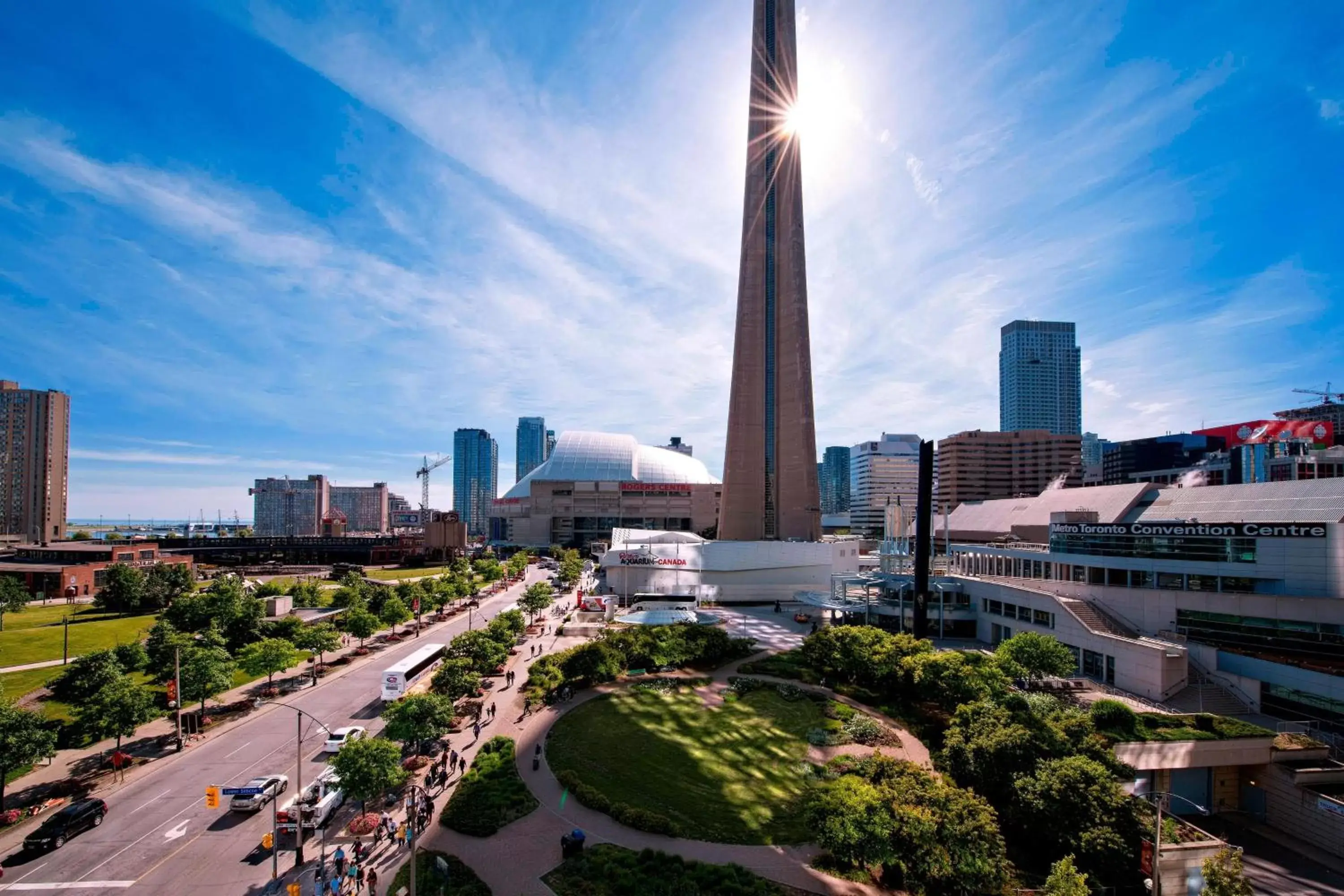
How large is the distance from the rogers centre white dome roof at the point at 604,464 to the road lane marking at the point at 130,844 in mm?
133293

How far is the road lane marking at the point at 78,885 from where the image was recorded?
75.4 ft

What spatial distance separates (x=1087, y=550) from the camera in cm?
5269

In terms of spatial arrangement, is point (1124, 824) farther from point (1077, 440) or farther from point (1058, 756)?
point (1077, 440)

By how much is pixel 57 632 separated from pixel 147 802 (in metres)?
47.8

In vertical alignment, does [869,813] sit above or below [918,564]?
below

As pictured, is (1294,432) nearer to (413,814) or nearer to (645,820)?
(645,820)

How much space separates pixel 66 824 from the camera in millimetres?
26234

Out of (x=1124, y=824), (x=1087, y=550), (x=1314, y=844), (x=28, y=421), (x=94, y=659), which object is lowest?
(x=1314, y=844)

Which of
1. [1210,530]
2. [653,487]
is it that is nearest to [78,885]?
[1210,530]

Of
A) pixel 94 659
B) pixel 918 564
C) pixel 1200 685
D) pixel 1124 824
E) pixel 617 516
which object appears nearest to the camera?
pixel 1124 824

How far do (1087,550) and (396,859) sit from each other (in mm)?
55611

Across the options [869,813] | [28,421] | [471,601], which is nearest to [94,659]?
[869,813]

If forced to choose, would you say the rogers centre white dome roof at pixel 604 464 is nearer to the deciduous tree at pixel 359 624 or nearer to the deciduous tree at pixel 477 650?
the deciduous tree at pixel 359 624

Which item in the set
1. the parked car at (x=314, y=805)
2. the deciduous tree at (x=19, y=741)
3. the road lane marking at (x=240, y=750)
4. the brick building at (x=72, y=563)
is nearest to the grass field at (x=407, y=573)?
the brick building at (x=72, y=563)
